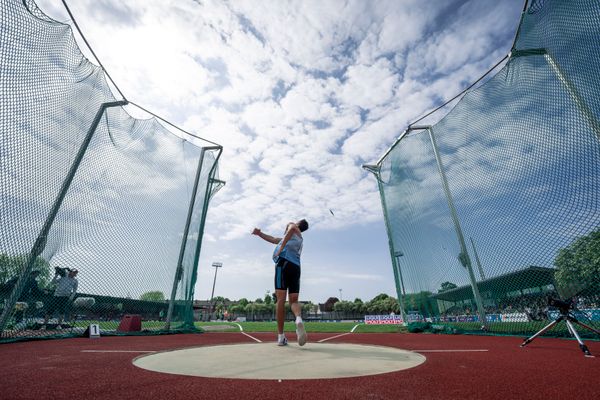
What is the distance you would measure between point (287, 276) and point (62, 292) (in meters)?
4.12

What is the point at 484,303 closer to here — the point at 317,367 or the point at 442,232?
the point at 442,232

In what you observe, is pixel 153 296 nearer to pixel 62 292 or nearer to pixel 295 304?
pixel 62 292

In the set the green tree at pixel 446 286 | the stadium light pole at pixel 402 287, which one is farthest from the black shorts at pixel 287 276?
the stadium light pole at pixel 402 287

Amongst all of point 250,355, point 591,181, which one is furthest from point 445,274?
point 250,355

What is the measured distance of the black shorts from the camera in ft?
12.3

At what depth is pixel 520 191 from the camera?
16.5 feet

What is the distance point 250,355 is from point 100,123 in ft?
17.6

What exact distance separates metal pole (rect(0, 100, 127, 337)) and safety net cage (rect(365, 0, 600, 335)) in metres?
6.87

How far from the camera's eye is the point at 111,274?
18.6 feet

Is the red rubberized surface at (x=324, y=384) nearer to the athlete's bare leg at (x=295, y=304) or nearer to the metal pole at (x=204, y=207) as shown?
the athlete's bare leg at (x=295, y=304)

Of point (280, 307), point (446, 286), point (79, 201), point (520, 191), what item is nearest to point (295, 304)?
point (280, 307)

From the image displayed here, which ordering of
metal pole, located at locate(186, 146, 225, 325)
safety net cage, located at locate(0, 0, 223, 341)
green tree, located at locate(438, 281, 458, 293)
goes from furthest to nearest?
metal pole, located at locate(186, 146, 225, 325) < green tree, located at locate(438, 281, 458, 293) < safety net cage, located at locate(0, 0, 223, 341)

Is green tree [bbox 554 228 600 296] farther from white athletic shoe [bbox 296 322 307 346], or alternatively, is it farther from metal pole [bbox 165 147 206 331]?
metal pole [bbox 165 147 206 331]

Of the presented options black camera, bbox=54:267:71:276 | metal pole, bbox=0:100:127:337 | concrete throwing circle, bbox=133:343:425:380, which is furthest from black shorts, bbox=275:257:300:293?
black camera, bbox=54:267:71:276
